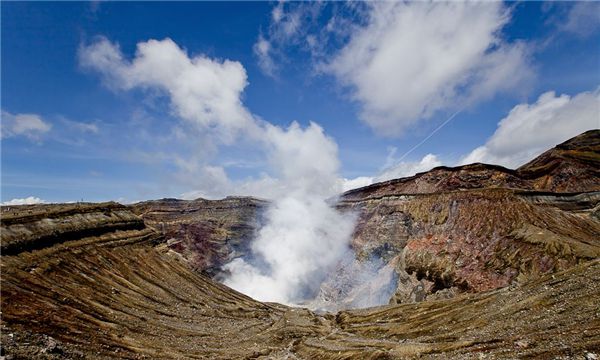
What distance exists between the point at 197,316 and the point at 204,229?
101 m

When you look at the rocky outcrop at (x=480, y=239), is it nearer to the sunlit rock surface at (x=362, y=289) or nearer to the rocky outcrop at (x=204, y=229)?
the sunlit rock surface at (x=362, y=289)

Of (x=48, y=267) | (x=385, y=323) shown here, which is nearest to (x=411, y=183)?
(x=385, y=323)

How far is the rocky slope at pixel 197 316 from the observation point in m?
45.6

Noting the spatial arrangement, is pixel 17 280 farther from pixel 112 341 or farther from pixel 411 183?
pixel 411 183

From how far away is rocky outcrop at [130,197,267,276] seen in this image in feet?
542

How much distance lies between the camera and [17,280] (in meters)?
59.5

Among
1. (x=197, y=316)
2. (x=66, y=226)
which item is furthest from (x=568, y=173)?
(x=66, y=226)

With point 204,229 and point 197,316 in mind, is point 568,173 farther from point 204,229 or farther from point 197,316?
point 197,316

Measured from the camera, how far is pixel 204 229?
7092 inches

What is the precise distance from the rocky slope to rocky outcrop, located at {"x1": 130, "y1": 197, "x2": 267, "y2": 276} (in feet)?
196

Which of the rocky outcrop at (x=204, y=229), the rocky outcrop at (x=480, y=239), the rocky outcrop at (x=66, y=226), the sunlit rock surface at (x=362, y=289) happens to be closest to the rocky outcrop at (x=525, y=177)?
the sunlit rock surface at (x=362, y=289)

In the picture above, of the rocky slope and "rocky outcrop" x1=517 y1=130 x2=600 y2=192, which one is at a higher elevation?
"rocky outcrop" x1=517 y1=130 x2=600 y2=192

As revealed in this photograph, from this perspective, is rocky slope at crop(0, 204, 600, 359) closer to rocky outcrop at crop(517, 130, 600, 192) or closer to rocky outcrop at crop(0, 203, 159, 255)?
rocky outcrop at crop(0, 203, 159, 255)

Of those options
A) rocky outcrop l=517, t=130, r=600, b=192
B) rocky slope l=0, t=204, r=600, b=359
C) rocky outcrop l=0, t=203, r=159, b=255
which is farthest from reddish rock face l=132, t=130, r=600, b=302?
rocky outcrop l=0, t=203, r=159, b=255
